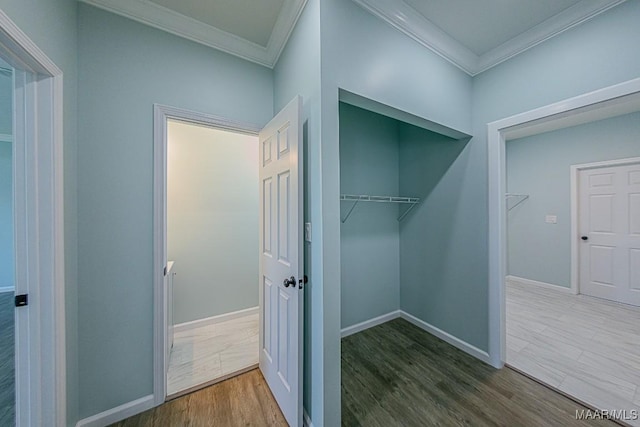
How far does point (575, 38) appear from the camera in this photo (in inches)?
62.7

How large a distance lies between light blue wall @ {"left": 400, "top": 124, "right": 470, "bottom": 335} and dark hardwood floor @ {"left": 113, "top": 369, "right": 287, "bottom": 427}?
73.8 inches

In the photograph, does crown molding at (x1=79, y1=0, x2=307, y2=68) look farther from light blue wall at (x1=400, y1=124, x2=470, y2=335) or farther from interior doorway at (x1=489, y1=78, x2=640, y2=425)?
interior doorway at (x1=489, y1=78, x2=640, y2=425)

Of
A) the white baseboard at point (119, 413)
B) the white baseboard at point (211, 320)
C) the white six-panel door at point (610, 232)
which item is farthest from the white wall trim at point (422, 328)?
the white six-panel door at point (610, 232)

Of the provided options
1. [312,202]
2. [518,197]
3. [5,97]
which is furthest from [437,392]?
[5,97]

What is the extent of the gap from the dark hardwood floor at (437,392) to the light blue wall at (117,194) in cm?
155

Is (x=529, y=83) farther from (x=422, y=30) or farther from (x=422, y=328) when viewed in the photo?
(x=422, y=328)

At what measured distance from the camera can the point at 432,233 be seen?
8.27 feet

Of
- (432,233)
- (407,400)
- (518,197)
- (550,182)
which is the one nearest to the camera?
(407,400)

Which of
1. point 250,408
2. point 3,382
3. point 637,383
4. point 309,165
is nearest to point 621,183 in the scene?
point 637,383

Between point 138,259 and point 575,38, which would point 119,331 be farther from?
point 575,38

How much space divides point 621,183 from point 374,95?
173 inches

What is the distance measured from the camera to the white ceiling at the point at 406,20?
1.50 metres

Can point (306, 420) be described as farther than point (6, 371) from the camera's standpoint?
No

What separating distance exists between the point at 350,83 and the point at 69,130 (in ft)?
5.44
